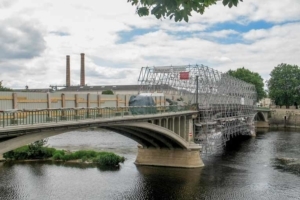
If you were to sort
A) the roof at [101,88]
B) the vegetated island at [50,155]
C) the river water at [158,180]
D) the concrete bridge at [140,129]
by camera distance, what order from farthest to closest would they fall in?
the roof at [101,88] < the vegetated island at [50,155] < the river water at [158,180] < the concrete bridge at [140,129]

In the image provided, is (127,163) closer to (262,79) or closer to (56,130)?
(56,130)

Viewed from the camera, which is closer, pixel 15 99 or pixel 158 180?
pixel 15 99

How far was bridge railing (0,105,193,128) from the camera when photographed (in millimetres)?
21031

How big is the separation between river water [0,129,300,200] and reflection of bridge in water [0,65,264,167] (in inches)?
114

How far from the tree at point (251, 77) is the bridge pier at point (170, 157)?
3034 inches

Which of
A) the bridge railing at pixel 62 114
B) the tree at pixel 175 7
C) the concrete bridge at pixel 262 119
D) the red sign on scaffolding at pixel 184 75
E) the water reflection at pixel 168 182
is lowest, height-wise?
the water reflection at pixel 168 182

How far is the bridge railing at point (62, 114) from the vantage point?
2103 centimetres

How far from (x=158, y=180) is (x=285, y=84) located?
86225mm

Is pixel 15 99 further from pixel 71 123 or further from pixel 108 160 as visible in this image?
pixel 108 160

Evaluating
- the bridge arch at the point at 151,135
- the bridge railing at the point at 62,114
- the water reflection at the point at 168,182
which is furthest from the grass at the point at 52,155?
the bridge railing at the point at 62,114

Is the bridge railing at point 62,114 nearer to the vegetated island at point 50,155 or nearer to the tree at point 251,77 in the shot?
the vegetated island at point 50,155

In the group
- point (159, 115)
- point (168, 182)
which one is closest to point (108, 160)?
point (168, 182)

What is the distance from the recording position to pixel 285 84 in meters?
115

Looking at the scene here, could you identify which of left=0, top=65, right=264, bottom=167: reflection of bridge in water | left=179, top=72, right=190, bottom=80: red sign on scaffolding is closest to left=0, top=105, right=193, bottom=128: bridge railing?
Result: left=0, top=65, right=264, bottom=167: reflection of bridge in water
